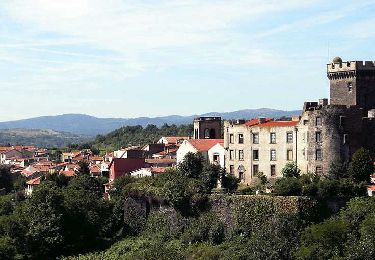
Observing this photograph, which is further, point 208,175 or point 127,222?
point 127,222

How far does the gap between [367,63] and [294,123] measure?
8431 millimetres

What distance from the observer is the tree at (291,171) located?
2463 inches

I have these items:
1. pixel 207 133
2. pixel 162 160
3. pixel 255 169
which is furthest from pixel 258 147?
pixel 162 160

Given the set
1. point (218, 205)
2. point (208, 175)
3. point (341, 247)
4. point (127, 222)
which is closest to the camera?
point (341, 247)

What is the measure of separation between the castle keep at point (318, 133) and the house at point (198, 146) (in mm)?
4066

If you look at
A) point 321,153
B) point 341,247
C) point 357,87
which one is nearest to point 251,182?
point 321,153

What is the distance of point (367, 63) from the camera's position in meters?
64.9

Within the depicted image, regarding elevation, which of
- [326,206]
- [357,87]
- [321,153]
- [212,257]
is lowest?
[212,257]

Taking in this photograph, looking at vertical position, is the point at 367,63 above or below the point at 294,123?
above

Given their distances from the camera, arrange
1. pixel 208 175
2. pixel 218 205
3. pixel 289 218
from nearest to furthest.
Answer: pixel 289 218 < pixel 218 205 < pixel 208 175

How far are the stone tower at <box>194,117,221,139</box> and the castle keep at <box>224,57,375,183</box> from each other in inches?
421

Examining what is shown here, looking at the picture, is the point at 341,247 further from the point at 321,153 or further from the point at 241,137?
the point at 241,137

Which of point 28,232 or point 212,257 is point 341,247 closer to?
point 212,257

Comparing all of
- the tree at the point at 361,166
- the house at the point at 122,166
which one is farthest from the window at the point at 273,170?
the house at the point at 122,166
